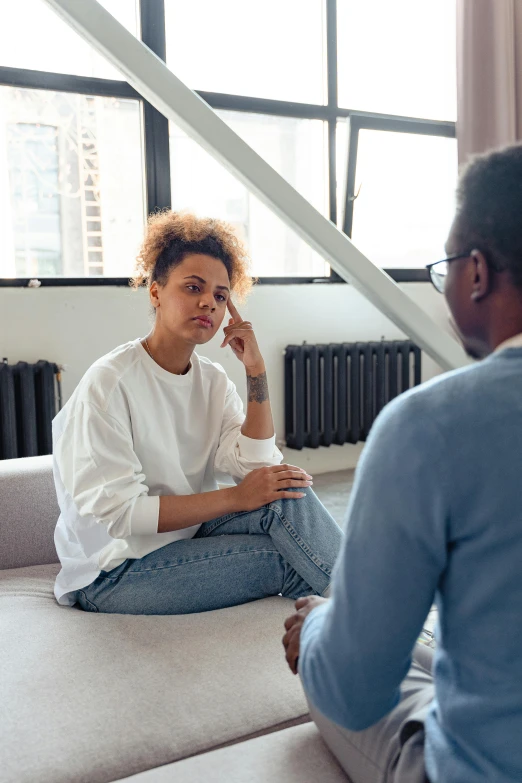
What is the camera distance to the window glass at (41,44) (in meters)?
3.09

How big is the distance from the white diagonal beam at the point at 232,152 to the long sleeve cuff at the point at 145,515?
690 millimetres

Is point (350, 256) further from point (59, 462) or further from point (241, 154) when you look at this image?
point (59, 462)

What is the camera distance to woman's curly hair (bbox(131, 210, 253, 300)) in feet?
5.52

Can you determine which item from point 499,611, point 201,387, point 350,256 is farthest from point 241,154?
point 201,387

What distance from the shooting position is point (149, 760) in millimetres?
1051

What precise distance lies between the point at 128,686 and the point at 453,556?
81cm

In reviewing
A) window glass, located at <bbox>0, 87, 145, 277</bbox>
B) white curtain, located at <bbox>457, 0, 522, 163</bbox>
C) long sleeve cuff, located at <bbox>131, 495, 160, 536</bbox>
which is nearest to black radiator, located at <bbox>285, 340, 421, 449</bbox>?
window glass, located at <bbox>0, 87, 145, 277</bbox>

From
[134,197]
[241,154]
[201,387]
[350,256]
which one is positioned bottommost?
[201,387]

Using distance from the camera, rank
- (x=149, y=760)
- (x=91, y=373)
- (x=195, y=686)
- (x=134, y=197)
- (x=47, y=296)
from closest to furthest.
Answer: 1. (x=149, y=760)
2. (x=195, y=686)
3. (x=91, y=373)
4. (x=47, y=296)
5. (x=134, y=197)

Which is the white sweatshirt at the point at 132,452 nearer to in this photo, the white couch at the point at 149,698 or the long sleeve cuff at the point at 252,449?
the long sleeve cuff at the point at 252,449

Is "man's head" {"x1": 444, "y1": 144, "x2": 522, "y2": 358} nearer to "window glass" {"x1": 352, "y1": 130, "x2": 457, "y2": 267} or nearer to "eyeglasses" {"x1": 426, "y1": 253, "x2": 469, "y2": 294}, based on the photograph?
"eyeglasses" {"x1": 426, "y1": 253, "x2": 469, "y2": 294}

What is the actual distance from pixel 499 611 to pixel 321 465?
3440mm

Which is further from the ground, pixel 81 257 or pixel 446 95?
pixel 446 95

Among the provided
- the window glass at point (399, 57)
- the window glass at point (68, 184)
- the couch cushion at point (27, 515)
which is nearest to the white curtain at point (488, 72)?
the window glass at point (399, 57)
